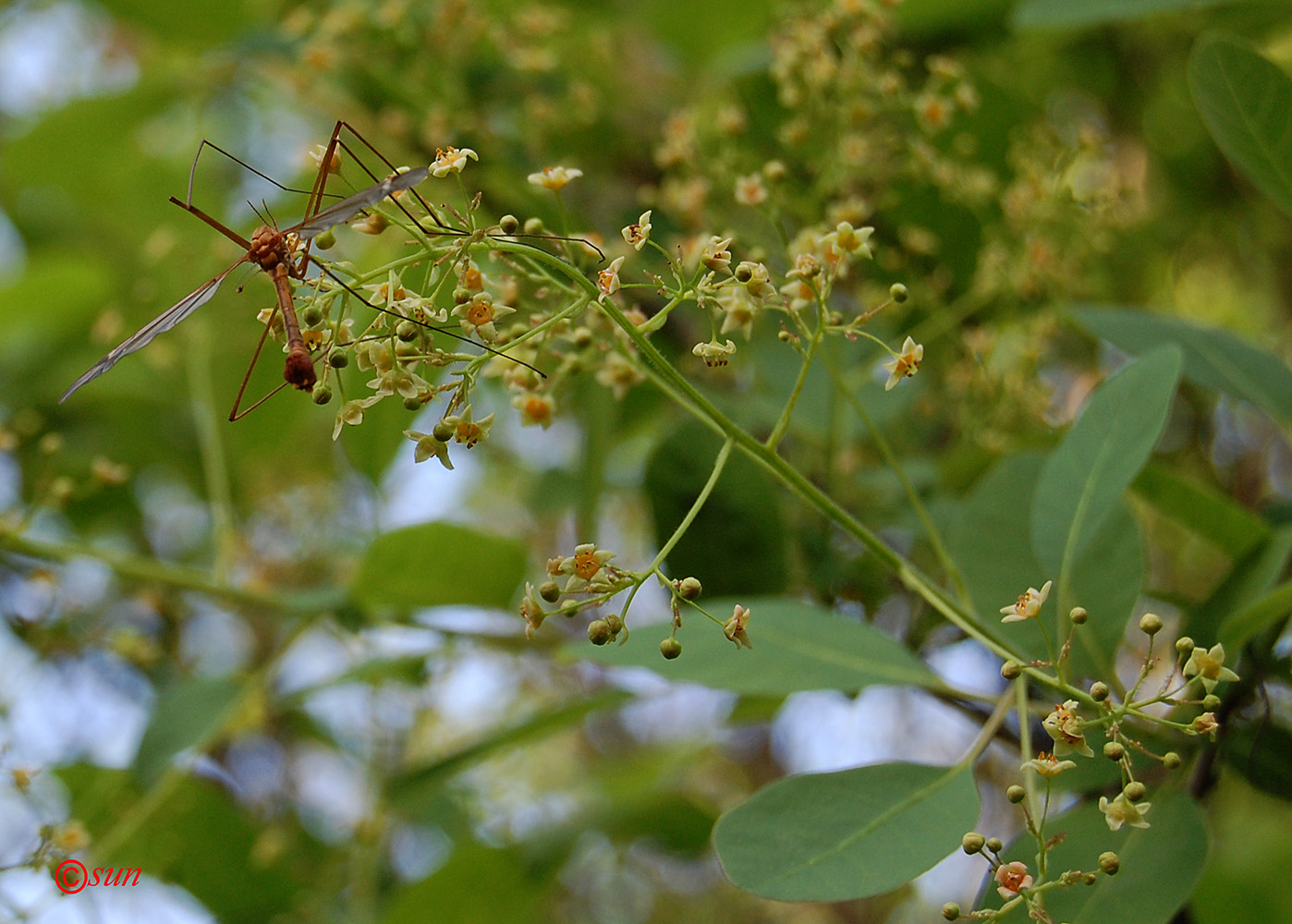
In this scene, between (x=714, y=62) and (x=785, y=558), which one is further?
(x=714, y=62)

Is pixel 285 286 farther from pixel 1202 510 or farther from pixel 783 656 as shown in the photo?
pixel 1202 510

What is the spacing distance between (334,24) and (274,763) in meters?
1.73

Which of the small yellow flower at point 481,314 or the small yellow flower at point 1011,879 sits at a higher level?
the small yellow flower at point 481,314

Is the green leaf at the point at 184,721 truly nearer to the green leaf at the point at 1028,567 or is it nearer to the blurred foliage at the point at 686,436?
the blurred foliage at the point at 686,436

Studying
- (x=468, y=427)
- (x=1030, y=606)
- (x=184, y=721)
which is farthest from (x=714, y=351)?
(x=184, y=721)

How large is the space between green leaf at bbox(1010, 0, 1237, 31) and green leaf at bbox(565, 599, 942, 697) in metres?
0.91

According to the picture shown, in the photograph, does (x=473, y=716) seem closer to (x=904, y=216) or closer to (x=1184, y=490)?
(x=904, y=216)

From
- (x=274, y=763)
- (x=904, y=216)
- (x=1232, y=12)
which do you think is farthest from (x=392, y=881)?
(x=1232, y=12)

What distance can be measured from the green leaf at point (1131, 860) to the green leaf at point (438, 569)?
847mm

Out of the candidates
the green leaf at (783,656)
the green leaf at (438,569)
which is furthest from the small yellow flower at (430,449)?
the green leaf at (438,569)

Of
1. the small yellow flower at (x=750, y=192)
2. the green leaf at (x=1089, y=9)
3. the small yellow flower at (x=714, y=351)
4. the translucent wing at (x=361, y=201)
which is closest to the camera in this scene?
the translucent wing at (x=361, y=201)

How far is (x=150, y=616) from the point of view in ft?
8.55

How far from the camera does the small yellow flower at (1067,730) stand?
2.89 feet

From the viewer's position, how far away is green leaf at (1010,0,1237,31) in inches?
59.0
